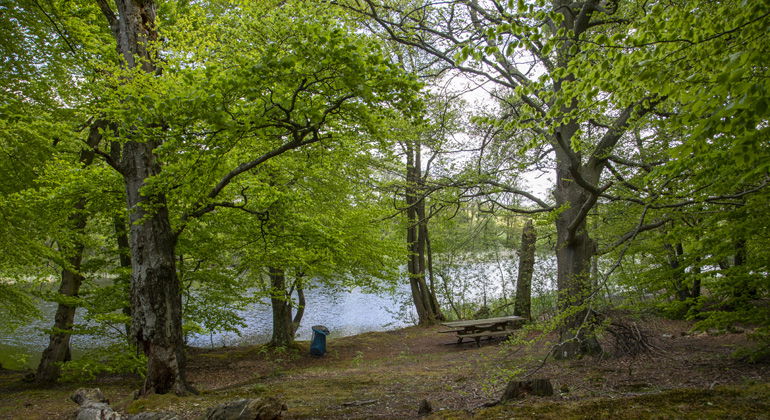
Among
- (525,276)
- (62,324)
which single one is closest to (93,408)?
(62,324)

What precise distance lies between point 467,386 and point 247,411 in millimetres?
3143

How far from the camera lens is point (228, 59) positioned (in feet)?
18.4

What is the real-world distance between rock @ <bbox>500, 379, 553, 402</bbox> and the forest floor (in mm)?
106

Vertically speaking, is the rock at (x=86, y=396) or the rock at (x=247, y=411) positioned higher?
the rock at (x=247, y=411)

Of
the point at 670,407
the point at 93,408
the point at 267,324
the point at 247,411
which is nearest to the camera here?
the point at 670,407

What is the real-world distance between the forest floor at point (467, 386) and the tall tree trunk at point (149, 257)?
1.62 feet

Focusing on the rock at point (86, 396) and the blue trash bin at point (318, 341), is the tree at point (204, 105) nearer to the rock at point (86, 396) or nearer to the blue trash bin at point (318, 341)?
the rock at point (86, 396)

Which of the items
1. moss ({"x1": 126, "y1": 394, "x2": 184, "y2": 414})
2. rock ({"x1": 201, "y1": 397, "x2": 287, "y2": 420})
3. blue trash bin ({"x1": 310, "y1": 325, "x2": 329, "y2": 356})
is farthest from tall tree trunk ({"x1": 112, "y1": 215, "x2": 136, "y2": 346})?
rock ({"x1": 201, "y1": 397, "x2": 287, "y2": 420})

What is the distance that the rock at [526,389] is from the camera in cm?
368

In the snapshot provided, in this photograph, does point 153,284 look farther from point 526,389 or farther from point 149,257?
point 526,389

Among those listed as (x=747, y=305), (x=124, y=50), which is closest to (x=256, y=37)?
(x=124, y=50)

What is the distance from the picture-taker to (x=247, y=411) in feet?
11.5

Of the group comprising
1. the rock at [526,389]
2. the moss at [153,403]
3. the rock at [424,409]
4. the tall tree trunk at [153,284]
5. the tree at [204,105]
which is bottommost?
the moss at [153,403]

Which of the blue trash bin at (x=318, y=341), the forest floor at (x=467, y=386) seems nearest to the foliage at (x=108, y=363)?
the forest floor at (x=467, y=386)
